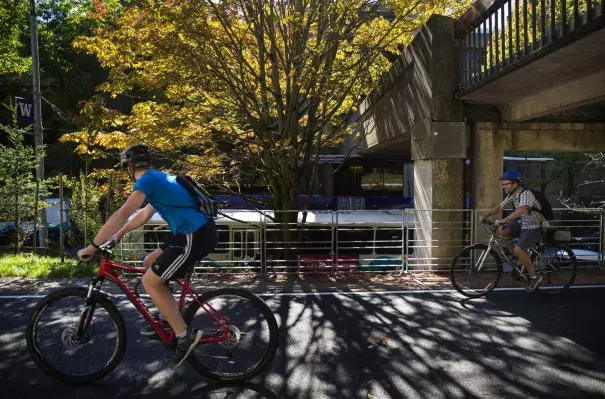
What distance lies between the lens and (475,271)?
721 centimetres

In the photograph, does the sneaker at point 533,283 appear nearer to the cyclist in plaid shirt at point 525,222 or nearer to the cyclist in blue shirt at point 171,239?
the cyclist in plaid shirt at point 525,222

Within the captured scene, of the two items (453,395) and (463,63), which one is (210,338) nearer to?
(453,395)

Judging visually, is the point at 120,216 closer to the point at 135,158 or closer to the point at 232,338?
the point at 135,158

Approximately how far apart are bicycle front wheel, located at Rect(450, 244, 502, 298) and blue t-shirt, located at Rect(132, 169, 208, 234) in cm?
448

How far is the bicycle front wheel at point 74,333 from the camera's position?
4066mm

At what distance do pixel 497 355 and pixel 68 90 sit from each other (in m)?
29.7

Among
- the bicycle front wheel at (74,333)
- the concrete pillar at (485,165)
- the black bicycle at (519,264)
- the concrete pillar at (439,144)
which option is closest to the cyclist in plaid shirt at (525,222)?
the black bicycle at (519,264)

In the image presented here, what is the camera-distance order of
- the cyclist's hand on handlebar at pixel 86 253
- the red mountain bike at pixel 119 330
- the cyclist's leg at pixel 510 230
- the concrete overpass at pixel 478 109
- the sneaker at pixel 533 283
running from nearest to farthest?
the cyclist's hand on handlebar at pixel 86 253 < the red mountain bike at pixel 119 330 < the sneaker at pixel 533 283 < the cyclist's leg at pixel 510 230 < the concrete overpass at pixel 478 109

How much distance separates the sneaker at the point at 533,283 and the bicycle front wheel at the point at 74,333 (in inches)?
219

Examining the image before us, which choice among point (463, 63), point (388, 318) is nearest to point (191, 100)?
point (463, 63)

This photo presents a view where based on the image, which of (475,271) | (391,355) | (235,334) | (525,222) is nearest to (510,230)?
(525,222)

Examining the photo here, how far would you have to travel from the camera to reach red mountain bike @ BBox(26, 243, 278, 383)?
4.07m

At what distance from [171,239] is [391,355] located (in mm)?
2371

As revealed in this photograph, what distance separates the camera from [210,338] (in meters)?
4.14
